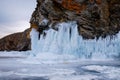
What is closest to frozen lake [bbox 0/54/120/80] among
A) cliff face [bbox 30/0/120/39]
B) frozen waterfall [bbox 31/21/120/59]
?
frozen waterfall [bbox 31/21/120/59]

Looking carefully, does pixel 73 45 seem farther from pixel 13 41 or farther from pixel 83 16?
pixel 13 41

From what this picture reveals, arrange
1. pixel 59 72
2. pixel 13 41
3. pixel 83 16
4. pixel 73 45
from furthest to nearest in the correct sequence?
pixel 13 41 < pixel 83 16 < pixel 73 45 < pixel 59 72

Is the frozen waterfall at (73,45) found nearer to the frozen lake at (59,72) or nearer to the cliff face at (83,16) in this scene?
the cliff face at (83,16)

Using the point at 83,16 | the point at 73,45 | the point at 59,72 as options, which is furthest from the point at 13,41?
the point at 59,72

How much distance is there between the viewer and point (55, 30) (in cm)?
3291

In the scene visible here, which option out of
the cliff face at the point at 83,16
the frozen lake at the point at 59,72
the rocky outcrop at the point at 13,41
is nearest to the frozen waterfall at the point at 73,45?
the cliff face at the point at 83,16

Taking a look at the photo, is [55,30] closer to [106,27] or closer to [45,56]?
[45,56]

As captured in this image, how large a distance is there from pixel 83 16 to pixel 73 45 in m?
5.94

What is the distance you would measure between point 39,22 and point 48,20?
192cm

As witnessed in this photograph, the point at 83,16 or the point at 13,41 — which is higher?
the point at 83,16

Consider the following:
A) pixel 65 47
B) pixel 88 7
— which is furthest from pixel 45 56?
pixel 88 7

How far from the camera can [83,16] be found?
34.3m

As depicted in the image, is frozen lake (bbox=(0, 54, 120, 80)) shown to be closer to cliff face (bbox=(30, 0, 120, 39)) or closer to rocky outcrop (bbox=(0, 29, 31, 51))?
cliff face (bbox=(30, 0, 120, 39))

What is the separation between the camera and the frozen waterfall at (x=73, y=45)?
30484mm
